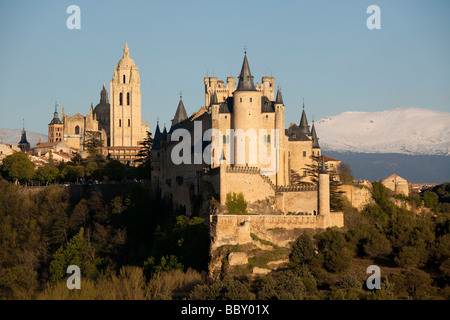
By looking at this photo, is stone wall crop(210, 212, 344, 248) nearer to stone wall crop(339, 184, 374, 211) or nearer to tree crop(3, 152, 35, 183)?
stone wall crop(339, 184, 374, 211)

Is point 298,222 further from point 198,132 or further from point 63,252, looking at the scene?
point 63,252

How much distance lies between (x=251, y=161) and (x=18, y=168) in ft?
133

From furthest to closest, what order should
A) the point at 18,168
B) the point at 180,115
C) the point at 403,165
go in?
the point at 403,165, the point at 18,168, the point at 180,115

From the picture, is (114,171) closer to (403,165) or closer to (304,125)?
(304,125)

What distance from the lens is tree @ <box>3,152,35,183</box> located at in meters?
97.6

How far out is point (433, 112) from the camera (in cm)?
18612

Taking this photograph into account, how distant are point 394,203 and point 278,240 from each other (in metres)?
21.3

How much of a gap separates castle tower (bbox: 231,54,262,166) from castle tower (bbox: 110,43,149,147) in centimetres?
6453

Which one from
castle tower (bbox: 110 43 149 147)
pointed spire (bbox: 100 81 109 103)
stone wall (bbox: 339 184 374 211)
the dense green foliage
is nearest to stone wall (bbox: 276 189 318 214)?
the dense green foliage

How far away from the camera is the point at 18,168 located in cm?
9794

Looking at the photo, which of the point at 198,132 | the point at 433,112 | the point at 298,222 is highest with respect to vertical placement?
the point at 433,112

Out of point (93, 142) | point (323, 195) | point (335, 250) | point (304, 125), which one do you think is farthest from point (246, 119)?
point (93, 142)

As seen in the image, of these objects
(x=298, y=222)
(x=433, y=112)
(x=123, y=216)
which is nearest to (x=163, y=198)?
(x=123, y=216)

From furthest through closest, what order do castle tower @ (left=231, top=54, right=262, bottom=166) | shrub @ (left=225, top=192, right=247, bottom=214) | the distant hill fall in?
the distant hill
castle tower @ (left=231, top=54, right=262, bottom=166)
shrub @ (left=225, top=192, right=247, bottom=214)
